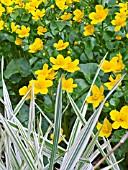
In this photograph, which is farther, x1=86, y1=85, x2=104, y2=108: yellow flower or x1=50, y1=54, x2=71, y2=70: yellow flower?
x1=50, y1=54, x2=71, y2=70: yellow flower

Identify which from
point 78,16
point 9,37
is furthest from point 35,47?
point 78,16

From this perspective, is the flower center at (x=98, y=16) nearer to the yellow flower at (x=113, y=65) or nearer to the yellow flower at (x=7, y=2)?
the yellow flower at (x=113, y=65)

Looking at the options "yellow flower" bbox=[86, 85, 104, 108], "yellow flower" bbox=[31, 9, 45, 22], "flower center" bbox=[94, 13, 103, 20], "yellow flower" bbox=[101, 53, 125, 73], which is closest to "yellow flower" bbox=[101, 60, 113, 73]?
"yellow flower" bbox=[101, 53, 125, 73]

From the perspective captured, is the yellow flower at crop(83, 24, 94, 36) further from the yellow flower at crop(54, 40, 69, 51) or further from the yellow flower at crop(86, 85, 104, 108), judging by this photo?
the yellow flower at crop(86, 85, 104, 108)

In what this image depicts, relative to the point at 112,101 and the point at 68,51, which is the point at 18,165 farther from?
the point at 68,51

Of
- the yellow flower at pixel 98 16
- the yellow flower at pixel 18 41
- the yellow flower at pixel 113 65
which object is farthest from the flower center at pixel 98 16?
the yellow flower at pixel 18 41

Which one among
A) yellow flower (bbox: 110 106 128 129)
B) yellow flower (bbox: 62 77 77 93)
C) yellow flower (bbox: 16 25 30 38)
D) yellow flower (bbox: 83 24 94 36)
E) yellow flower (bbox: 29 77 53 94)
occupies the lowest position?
yellow flower (bbox: 110 106 128 129)
